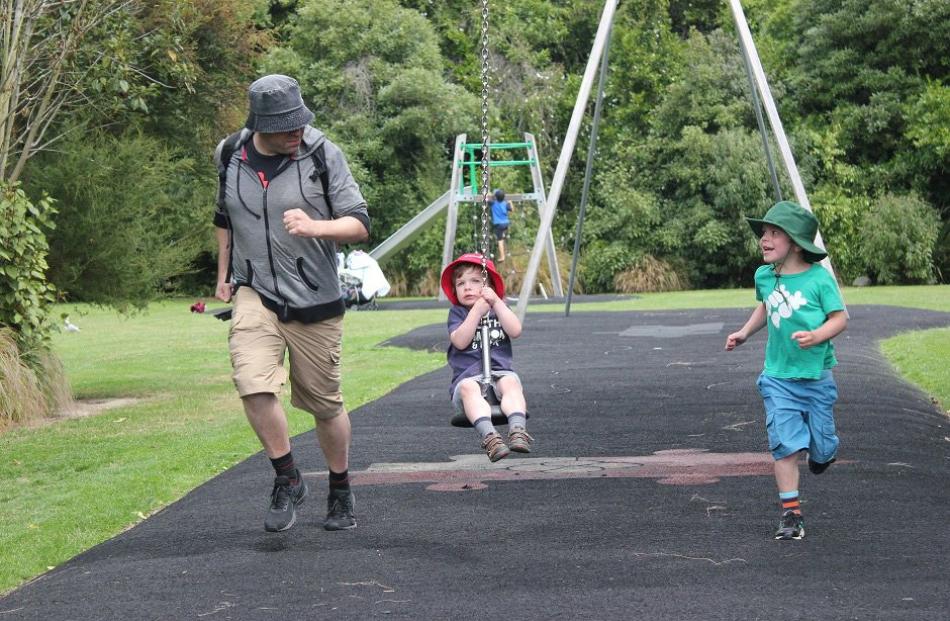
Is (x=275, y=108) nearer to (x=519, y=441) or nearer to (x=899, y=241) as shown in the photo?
(x=519, y=441)

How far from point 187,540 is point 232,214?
143cm

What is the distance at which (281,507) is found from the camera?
616 centimetres

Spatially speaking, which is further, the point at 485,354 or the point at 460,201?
the point at 460,201

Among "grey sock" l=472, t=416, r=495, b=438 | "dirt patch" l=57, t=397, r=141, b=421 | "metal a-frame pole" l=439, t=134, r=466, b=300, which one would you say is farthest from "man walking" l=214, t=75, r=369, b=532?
"metal a-frame pole" l=439, t=134, r=466, b=300

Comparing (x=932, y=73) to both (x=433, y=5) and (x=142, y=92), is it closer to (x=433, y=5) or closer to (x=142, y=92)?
(x=433, y=5)

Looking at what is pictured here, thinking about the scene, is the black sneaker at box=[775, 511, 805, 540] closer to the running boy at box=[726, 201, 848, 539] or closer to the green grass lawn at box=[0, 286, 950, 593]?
the running boy at box=[726, 201, 848, 539]

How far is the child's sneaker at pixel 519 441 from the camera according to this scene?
650 cm

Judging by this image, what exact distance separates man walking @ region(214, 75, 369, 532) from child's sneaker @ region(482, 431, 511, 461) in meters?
0.79

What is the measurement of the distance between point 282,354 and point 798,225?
2274 millimetres

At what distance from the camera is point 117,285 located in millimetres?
12695

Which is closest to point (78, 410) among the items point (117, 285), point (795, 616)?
point (117, 285)

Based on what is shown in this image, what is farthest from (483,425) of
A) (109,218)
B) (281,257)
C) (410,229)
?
(410,229)

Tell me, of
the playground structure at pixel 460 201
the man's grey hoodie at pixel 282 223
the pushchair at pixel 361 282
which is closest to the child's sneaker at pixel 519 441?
the man's grey hoodie at pixel 282 223

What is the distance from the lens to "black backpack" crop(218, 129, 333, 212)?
6004 millimetres
